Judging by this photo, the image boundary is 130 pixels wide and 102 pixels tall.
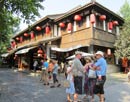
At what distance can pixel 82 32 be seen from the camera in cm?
2002

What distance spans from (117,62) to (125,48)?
2931 millimetres

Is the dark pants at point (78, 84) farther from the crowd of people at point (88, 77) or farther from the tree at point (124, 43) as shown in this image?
the tree at point (124, 43)

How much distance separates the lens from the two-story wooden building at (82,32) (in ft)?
63.2

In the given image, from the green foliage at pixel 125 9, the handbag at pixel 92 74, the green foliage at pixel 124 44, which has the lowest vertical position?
the handbag at pixel 92 74

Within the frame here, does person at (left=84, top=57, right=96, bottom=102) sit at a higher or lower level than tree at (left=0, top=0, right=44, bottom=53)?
lower

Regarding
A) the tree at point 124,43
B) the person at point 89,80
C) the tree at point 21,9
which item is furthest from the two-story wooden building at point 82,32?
the person at point 89,80

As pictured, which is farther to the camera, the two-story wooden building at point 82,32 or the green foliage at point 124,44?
the green foliage at point 124,44

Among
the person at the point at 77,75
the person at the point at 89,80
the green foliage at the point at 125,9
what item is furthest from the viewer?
the green foliage at the point at 125,9

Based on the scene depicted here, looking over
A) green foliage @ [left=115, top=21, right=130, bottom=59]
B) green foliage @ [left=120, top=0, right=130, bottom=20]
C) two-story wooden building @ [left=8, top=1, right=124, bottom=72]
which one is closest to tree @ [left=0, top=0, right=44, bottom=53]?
two-story wooden building @ [left=8, top=1, right=124, bottom=72]

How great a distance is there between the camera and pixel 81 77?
8.14 m

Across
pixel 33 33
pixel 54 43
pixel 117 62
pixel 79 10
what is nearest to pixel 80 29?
pixel 79 10

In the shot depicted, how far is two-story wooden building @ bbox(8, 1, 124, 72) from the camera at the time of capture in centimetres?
1927

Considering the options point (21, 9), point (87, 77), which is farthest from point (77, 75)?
point (21, 9)

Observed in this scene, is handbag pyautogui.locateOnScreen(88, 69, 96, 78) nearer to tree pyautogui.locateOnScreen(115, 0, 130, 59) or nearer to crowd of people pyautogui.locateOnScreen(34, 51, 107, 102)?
crowd of people pyautogui.locateOnScreen(34, 51, 107, 102)
